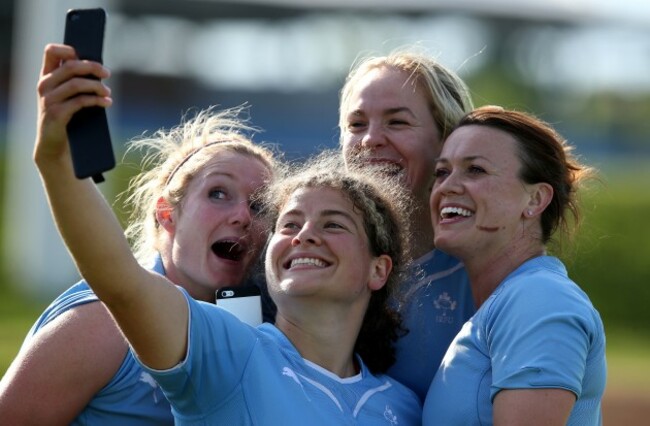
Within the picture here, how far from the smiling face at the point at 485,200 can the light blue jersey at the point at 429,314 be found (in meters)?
0.35

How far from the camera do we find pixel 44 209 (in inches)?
645

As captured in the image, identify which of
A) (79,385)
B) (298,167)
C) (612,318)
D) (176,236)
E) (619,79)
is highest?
(298,167)

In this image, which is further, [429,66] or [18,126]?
[18,126]

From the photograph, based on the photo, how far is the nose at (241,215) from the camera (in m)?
4.14

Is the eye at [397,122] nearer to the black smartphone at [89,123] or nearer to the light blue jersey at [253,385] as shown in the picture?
the light blue jersey at [253,385]

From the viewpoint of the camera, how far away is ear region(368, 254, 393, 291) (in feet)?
12.6

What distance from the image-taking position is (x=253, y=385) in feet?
10.9

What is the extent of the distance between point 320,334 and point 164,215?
0.86 m

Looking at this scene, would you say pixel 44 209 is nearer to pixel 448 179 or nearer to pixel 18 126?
pixel 18 126

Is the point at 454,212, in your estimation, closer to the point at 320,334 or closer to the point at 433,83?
the point at 320,334

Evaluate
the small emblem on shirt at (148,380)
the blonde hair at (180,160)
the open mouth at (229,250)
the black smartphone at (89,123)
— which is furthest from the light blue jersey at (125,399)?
the black smartphone at (89,123)

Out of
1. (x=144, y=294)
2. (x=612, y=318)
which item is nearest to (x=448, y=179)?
(x=144, y=294)

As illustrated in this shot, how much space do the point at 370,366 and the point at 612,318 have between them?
1493 centimetres

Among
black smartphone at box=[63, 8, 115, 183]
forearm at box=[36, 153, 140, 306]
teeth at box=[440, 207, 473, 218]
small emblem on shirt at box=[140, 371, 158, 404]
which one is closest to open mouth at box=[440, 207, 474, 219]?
teeth at box=[440, 207, 473, 218]
